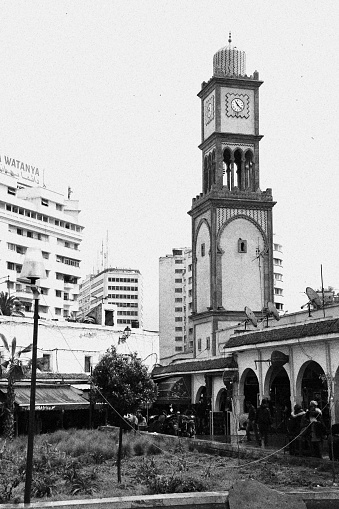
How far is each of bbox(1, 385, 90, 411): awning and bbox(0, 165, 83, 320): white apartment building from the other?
104 ft

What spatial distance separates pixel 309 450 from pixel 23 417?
21.4 m

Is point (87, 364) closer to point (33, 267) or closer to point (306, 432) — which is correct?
point (306, 432)

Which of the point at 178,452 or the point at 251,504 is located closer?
the point at 251,504

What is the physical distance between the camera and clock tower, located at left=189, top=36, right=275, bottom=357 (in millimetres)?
53750

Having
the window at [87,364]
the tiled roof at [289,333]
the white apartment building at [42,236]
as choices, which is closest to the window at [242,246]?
the window at [87,364]

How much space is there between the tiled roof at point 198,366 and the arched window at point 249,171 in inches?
580

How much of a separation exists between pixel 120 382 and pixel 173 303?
106545 millimetres

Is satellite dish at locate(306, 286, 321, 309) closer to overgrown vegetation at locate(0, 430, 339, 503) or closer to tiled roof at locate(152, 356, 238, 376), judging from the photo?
tiled roof at locate(152, 356, 238, 376)

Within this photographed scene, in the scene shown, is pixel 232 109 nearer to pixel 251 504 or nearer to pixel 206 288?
pixel 206 288

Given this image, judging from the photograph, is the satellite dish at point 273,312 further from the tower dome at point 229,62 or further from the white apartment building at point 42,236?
the white apartment building at point 42,236

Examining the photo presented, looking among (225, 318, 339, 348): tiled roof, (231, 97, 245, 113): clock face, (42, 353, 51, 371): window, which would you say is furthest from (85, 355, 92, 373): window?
(231, 97, 245, 113): clock face

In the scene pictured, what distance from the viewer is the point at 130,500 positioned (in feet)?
44.0

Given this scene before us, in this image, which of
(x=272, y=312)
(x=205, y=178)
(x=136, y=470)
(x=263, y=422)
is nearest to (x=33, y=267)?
(x=136, y=470)

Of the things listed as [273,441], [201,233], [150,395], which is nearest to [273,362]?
[273,441]
